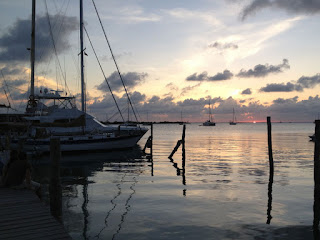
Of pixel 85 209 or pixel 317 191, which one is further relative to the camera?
pixel 85 209

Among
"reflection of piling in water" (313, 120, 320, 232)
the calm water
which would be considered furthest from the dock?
"reflection of piling in water" (313, 120, 320, 232)

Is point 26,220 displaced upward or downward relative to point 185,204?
upward

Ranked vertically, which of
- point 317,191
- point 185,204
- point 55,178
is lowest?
point 185,204

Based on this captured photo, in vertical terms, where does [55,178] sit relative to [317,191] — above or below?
above

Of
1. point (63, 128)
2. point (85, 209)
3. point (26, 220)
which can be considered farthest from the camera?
point (63, 128)

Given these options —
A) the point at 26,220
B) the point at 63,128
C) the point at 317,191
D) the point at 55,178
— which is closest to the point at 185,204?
the point at 317,191

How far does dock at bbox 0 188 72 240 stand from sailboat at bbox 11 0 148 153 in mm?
A: 22541

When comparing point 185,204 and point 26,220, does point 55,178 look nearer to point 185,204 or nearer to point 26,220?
point 26,220

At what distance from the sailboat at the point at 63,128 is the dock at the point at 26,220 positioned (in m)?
22.5

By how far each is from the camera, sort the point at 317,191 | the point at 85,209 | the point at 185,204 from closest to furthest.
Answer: the point at 317,191 → the point at 85,209 → the point at 185,204

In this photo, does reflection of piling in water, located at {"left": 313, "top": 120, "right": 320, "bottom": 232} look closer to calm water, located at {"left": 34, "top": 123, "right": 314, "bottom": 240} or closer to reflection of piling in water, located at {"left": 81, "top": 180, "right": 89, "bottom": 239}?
calm water, located at {"left": 34, "top": 123, "right": 314, "bottom": 240}

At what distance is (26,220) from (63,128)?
2731 cm

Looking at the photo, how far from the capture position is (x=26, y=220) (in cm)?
772

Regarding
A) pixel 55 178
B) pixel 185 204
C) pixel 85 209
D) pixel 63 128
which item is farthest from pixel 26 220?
pixel 63 128
